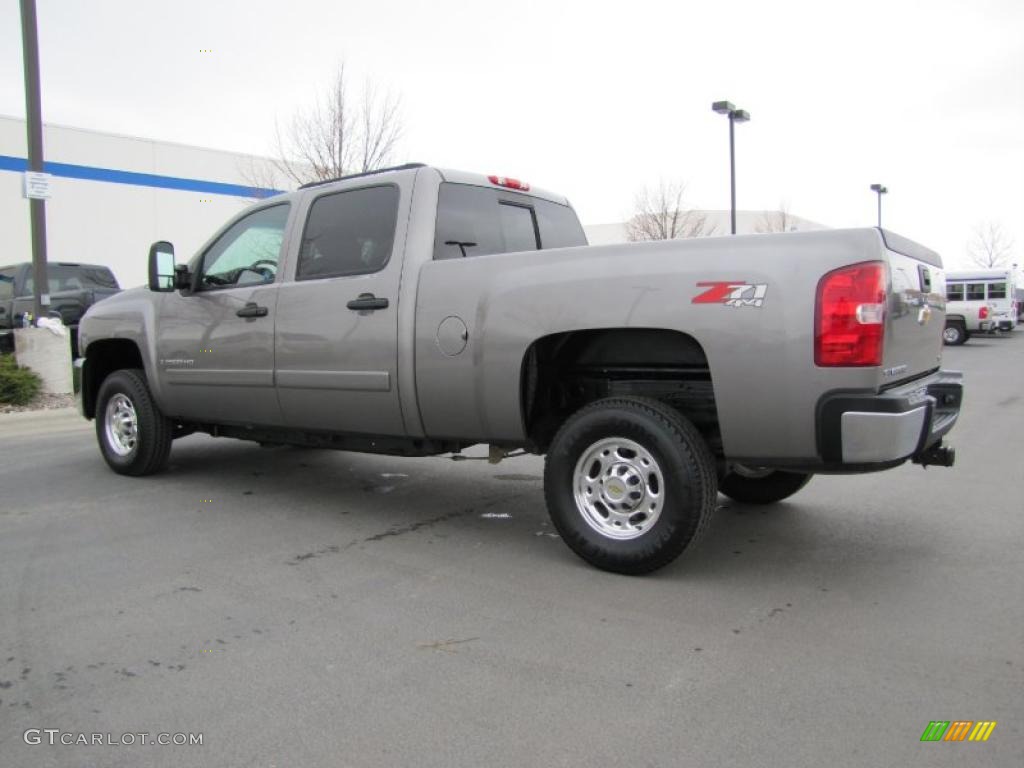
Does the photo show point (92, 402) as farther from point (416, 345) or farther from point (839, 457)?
point (839, 457)

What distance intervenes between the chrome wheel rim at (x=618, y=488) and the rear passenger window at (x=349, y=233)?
67.3 inches

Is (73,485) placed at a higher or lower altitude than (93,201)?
lower

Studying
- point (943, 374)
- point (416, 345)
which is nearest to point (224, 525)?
point (416, 345)

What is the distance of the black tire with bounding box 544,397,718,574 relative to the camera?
3.68 meters

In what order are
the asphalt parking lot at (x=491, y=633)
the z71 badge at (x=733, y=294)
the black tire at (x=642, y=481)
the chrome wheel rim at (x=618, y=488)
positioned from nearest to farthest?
the asphalt parking lot at (x=491, y=633)
the z71 badge at (x=733, y=294)
the black tire at (x=642, y=481)
the chrome wheel rim at (x=618, y=488)

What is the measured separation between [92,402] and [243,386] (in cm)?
220

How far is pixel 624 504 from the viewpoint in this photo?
394 centimetres

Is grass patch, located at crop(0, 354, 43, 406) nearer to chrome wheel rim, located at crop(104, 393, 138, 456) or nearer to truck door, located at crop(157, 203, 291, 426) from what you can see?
chrome wheel rim, located at crop(104, 393, 138, 456)

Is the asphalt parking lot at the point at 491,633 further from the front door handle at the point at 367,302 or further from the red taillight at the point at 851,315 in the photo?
the front door handle at the point at 367,302

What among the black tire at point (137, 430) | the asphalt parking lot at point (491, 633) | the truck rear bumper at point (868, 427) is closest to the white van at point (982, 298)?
the asphalt parking lot at point (491, 633)

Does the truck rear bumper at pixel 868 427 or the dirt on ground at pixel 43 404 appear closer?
the truck rear bumper at pixel 868 427

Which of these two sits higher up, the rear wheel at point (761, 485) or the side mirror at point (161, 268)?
the side mirror at point (161, 268)

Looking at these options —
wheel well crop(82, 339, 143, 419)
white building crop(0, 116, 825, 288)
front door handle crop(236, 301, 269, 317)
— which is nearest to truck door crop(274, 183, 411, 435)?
front door handle crop(236, 301, 269, 317)

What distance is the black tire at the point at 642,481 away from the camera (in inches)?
145
